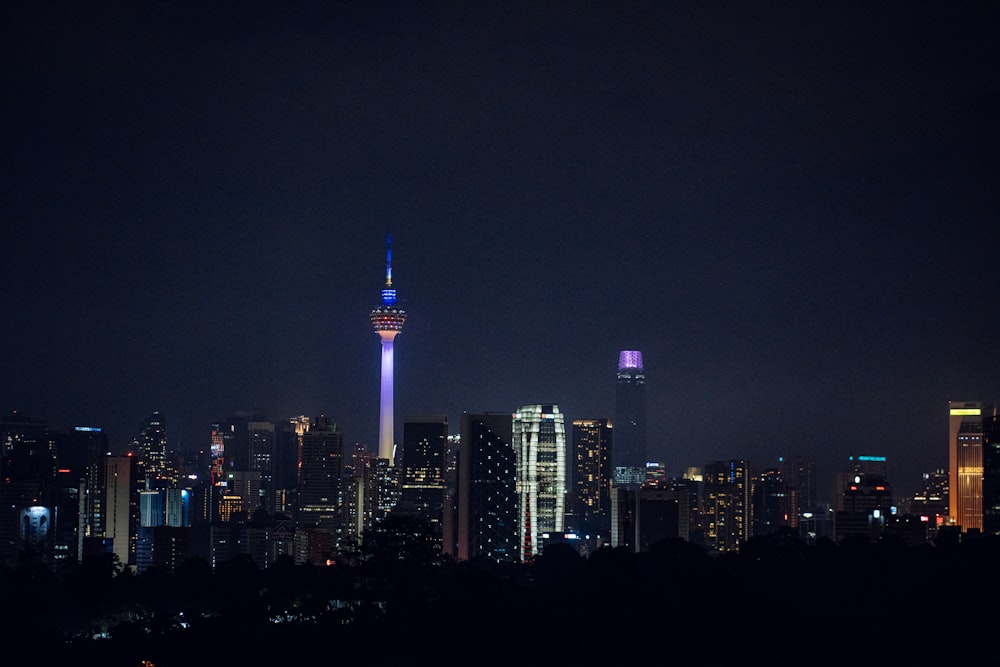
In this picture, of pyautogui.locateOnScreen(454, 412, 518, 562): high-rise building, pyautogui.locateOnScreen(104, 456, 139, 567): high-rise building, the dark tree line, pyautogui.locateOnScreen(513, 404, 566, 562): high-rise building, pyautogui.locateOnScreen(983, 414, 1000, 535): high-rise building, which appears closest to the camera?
the dark tree line

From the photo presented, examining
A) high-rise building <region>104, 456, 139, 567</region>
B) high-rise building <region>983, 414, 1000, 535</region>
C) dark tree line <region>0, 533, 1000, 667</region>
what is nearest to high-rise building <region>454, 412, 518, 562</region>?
high-rise building <region>104, 456, 139, 567</region>

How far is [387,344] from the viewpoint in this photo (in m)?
118

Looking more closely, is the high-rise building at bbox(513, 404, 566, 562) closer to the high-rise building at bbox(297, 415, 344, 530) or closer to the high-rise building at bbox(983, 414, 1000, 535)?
the high-rise building at bbox(297, 415, 344, 530)

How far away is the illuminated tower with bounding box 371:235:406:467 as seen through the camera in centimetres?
11569

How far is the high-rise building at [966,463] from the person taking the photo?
251 feet

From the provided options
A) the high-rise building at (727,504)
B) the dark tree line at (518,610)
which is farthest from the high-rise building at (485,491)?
the dark tree line at (518,610)

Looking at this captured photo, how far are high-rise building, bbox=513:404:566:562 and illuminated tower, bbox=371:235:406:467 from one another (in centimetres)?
2242

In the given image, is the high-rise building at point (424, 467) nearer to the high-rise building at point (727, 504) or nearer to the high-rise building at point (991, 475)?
the high-rise building at point (727, 504)

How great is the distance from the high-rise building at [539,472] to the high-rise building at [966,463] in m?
21.8

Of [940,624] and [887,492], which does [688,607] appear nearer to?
[940,624]

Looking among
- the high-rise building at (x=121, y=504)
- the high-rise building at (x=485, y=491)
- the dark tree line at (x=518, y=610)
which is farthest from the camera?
the high-rise building at (x=485, y=491)

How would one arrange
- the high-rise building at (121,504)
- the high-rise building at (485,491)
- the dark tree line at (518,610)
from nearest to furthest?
the dark tree line at (518,610) < the high-rise building at (121,504) < the high-rise building at (485,491)

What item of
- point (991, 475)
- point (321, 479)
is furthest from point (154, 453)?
point (991, 475)

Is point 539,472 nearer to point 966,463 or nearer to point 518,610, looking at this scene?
point 966,463
